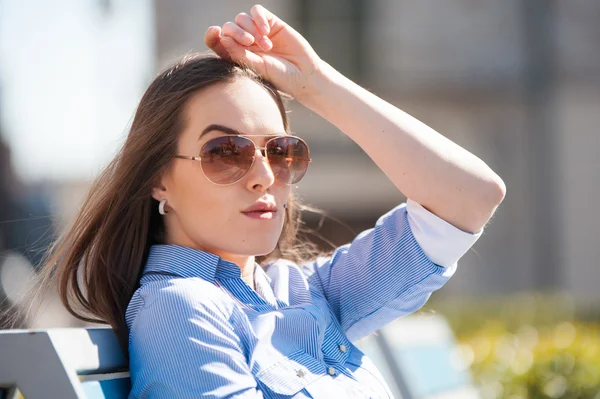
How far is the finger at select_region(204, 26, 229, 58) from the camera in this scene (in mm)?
2277

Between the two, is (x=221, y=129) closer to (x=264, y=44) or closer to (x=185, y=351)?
(x=264, y=44)

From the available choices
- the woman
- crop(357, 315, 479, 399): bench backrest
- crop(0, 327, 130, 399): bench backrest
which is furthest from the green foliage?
crop(0, 327, 130, 399): bench backrest

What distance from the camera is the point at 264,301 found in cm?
219

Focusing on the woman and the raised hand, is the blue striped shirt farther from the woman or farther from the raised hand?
the raised hand

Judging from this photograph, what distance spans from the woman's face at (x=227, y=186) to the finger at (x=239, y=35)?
11 centimetres

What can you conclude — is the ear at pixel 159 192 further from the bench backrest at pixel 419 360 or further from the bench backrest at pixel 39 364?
the bench backrest at pixel 419 360

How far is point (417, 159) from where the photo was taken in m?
2.25

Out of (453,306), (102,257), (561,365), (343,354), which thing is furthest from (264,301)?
(453,306)

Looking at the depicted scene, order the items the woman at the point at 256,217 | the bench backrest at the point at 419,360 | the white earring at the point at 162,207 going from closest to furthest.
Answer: the woman at the point at 256,217
the white earring at the point at 162,207
the bench backrest at the point at 419,360

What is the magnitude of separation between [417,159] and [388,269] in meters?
0.29

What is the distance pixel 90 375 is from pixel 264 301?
50 cm

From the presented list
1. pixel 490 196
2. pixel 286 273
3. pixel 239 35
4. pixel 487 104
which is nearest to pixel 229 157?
pixel 239 35

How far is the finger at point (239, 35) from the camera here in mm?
2254

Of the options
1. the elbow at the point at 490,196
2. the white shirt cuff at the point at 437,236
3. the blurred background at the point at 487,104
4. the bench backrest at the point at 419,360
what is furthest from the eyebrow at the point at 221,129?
the blurred background at the point at 487,104
